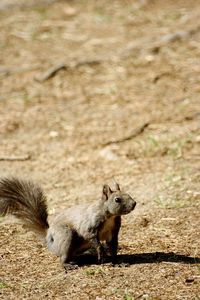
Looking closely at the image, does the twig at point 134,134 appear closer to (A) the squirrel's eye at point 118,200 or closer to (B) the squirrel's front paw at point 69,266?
(A) the squirrel's eye at point 118,200

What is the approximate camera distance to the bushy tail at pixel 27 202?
219 inches

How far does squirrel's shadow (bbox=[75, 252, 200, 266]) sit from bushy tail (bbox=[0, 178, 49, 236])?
431 mm

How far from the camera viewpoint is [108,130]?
30.0ft

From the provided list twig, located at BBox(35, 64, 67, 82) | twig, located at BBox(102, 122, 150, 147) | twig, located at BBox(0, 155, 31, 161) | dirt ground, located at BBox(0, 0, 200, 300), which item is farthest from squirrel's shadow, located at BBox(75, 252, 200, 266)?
twig, located at BBox(35, 64, 67, 82)

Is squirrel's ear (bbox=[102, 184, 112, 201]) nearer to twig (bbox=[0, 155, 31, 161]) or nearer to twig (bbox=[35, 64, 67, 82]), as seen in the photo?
twig (bbox=[0, 155, 31, 161])

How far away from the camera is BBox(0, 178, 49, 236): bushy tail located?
18.2 ft

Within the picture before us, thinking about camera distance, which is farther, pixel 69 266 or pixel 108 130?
pixel 108 130

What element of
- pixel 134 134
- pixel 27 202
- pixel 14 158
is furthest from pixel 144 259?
pixel 134 134

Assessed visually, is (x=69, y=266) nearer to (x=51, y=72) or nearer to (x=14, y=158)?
(x=14, y=158)

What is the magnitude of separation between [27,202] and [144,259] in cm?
100

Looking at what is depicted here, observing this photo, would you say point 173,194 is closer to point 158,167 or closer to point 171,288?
point 158,167

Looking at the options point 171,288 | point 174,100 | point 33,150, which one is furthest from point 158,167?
point 171,288

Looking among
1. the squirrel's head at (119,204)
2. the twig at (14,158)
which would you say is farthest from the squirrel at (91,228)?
the twig at (14,158)

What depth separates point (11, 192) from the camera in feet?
18.2
